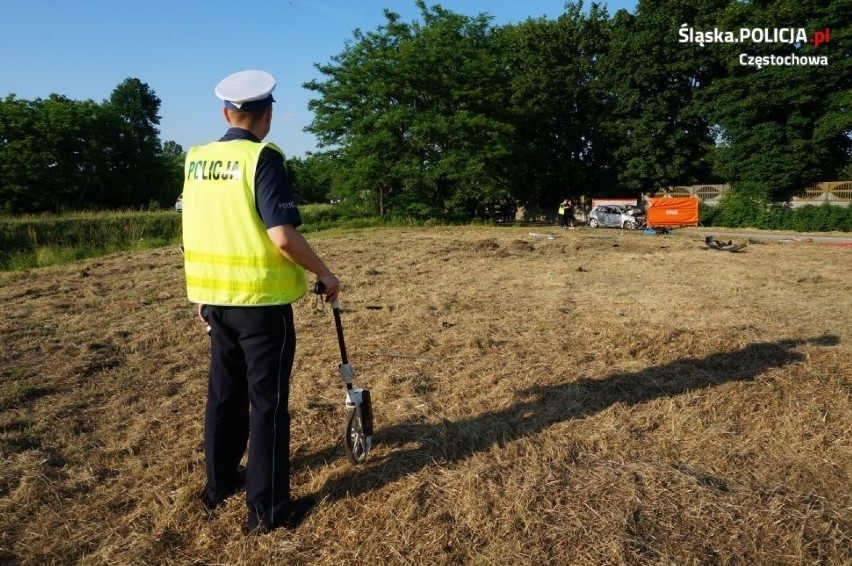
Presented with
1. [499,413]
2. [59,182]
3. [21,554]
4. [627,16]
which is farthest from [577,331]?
[59,182]

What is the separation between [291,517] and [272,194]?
56.9 inches

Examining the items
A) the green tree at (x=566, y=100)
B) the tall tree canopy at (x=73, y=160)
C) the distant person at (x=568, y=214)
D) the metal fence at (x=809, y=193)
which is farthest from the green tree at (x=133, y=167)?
the metal fence at (x=809, y=193)

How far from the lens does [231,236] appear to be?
2188 millimetres

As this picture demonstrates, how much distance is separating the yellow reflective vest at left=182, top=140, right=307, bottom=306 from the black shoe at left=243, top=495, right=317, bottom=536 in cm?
97

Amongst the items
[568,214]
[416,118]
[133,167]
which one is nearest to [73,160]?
[133,167]

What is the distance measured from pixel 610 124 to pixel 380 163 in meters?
18.9

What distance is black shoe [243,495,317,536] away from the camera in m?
2.28

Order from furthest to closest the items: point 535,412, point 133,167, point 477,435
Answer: point 133,167 < point 535,412 < point 477,435

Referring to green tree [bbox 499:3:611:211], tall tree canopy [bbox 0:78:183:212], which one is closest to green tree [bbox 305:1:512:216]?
green tree [bbox 499:3:611:211]

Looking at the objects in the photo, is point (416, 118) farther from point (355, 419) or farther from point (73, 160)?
point (73, 160)

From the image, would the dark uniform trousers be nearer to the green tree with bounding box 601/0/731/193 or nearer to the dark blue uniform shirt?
the dark blue uniform shirt

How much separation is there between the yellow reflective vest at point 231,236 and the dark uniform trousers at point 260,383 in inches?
3.4

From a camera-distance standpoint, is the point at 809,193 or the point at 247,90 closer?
the point at 247,90

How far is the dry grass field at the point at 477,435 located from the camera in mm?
2221
